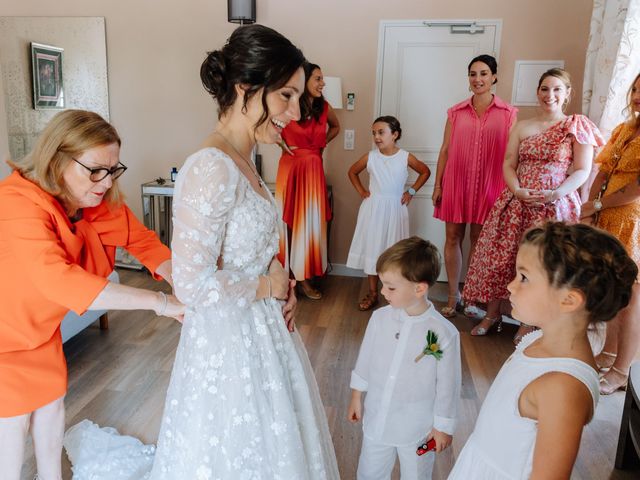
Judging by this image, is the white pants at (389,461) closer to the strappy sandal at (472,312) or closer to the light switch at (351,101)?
the strappy sandal at (472,312)

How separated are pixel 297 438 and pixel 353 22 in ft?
11.7

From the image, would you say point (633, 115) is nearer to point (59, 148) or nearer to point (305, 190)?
point (305, 190)

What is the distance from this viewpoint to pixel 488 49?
3.98 meters

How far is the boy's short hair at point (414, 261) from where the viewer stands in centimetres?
155

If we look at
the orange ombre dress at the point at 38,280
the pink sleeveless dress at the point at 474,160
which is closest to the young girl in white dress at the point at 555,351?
the orange ombre dress at the point at 38,280

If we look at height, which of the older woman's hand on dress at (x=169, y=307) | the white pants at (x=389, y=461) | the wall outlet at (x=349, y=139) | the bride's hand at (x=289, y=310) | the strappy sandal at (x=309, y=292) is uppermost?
the wall outlet at (x=349, y=139)

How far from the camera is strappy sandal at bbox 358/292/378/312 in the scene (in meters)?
3.80

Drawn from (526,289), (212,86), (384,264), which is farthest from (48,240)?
(526,289)

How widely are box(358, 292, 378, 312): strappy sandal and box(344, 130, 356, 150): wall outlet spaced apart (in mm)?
1268

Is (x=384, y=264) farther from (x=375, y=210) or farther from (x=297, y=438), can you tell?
(x=375, y=210)

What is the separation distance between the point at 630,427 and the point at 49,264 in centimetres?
214

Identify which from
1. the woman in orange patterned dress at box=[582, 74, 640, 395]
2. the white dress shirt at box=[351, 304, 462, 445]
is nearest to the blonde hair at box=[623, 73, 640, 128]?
the woman in orange patterned dress at box=[582, 74, 640, 395]

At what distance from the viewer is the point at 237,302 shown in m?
1.28

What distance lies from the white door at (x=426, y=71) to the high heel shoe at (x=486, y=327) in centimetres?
125
